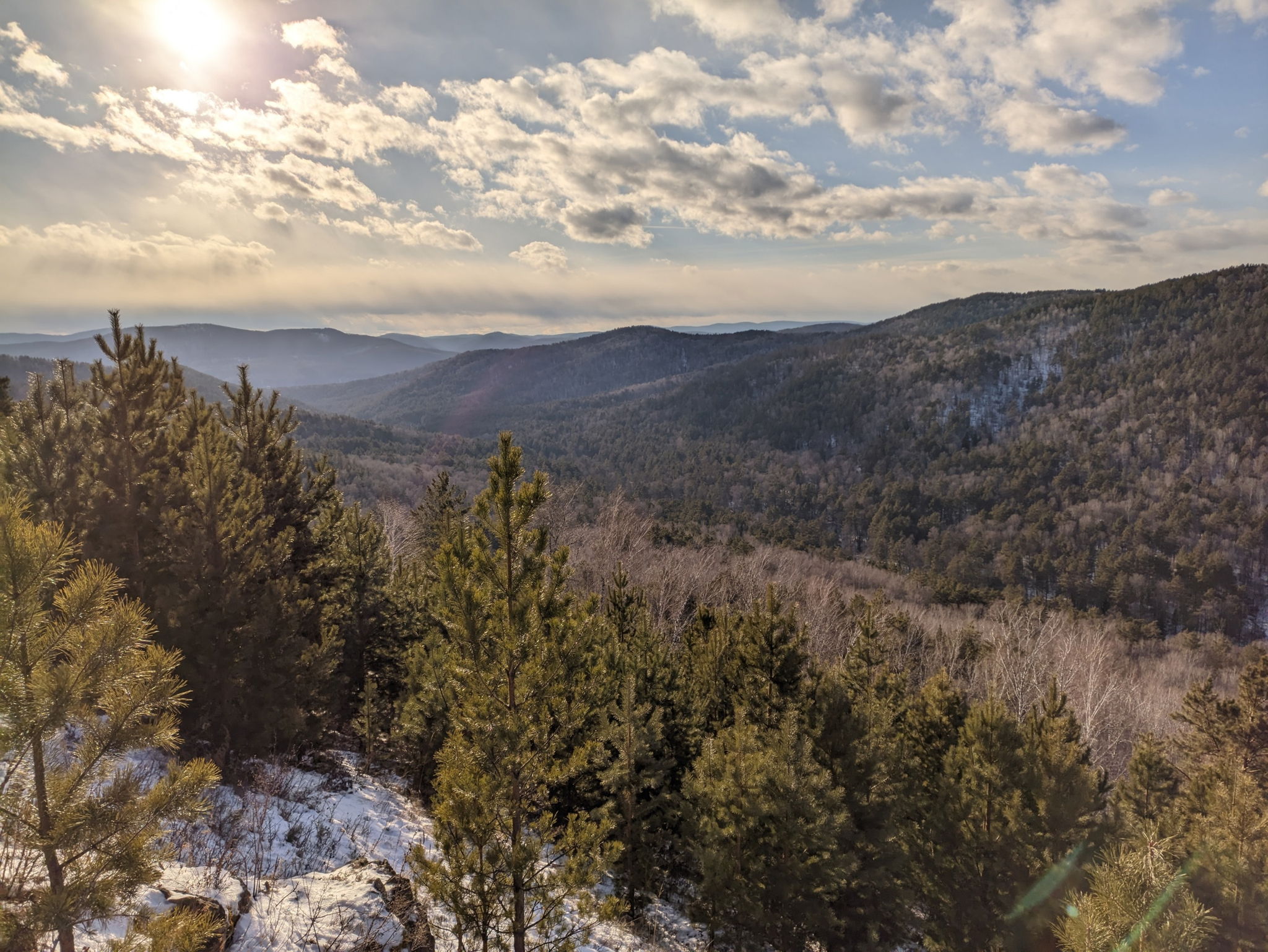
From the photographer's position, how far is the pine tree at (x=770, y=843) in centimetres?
1090

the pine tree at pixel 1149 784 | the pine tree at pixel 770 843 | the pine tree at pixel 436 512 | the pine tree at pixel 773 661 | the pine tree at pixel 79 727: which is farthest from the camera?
the pine tree at pixel 436 512

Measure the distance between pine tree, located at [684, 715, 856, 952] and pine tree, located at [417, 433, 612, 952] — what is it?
5.09 metres

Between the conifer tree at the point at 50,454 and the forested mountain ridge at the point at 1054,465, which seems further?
the forested mountain ridge at the point at 1054,465

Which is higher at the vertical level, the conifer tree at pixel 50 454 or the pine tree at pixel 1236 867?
the conifer tree at pixel 50 454

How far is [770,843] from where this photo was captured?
37.5ft

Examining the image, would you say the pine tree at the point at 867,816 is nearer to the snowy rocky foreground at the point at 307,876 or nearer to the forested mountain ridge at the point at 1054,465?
the snowy rocky foreground at the point at 307,876

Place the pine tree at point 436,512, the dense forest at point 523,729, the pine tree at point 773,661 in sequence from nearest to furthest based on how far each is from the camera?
the dense forest at point 523,729 < the pine tree at point 773,661 < the pine tree at point 436,512

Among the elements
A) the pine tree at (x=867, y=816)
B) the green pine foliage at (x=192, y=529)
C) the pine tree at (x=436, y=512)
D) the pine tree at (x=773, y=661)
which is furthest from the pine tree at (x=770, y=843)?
the pine tree at (x=436, y=512)

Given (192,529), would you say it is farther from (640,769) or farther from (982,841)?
(982,841)

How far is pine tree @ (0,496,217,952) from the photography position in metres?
3.17

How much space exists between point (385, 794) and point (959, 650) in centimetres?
3535

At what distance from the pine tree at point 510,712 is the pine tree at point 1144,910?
463 cm

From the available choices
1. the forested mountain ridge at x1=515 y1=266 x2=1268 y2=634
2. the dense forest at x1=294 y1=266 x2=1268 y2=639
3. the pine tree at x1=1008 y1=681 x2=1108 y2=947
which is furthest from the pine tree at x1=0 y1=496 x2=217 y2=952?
the forested mountain ridge at x1=515 y1=266 x2=1268 y2=634

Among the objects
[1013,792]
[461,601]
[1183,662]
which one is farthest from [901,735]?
[1183,662]
